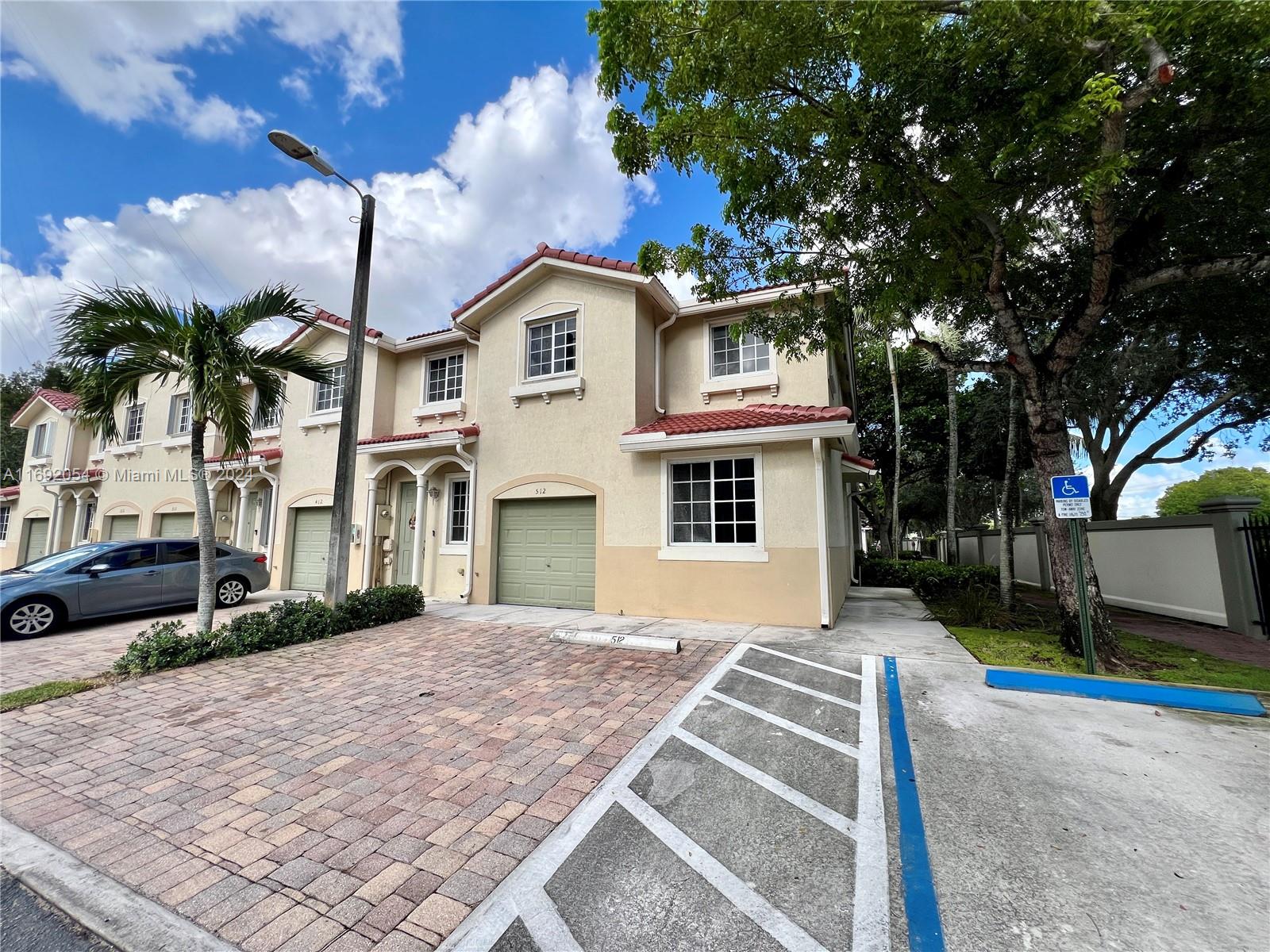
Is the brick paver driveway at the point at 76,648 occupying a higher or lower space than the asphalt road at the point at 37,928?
higher

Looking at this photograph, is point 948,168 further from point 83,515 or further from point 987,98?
point 83,515

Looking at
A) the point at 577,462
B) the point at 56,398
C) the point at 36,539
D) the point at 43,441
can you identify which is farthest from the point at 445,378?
the point at 36,539

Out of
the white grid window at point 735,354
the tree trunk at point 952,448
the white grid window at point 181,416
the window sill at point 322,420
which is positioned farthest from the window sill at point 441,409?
the tree trunk at point 952,448

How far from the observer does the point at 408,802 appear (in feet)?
10.8

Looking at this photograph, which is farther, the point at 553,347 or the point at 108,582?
the point at 553,347

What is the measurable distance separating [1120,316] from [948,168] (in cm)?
611

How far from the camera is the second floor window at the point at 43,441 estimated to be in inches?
839

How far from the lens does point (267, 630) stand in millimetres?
7398

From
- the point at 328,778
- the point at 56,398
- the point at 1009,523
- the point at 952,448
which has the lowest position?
the point at 328,778

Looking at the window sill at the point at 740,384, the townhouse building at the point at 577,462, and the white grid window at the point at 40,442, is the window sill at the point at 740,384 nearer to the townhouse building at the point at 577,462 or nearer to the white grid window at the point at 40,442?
the townhouse building at the point at 577,462

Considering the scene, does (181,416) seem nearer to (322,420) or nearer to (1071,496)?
(322,420)


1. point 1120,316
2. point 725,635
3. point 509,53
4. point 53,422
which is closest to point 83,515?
point 53,422

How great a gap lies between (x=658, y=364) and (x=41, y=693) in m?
9.93

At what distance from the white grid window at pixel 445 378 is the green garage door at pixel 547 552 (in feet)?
11.8
